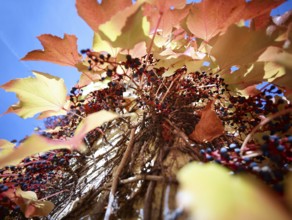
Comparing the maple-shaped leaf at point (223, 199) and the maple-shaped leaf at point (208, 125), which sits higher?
the maple-shaped leaf at point (208, 125)

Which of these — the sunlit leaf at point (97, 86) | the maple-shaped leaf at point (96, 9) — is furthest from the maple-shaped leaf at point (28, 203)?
the maple-shaped leaf at point (96, 9)

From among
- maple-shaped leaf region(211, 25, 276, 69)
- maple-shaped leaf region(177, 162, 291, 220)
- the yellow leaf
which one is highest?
the yellow leaf

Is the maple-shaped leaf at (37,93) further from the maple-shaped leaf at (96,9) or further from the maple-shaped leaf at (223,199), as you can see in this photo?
the maple-shaped leaf at (223,199)

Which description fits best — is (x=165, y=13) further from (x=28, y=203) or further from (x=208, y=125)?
(x=28, y=203)

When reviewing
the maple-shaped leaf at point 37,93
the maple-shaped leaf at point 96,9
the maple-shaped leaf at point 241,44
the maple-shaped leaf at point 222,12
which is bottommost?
the maple-shaped leaf at point 37,93

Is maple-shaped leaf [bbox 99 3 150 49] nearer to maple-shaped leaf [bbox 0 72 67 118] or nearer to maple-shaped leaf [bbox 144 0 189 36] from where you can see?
maple-shaped leaf [bbox 144 0 189 36]

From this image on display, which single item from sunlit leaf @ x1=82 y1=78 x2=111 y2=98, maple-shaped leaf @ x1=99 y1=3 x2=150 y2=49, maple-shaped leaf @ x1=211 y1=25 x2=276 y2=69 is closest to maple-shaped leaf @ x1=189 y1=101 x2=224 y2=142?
maple-shaped leaf @ x1=211 y1=25 x2=276 y2=69
